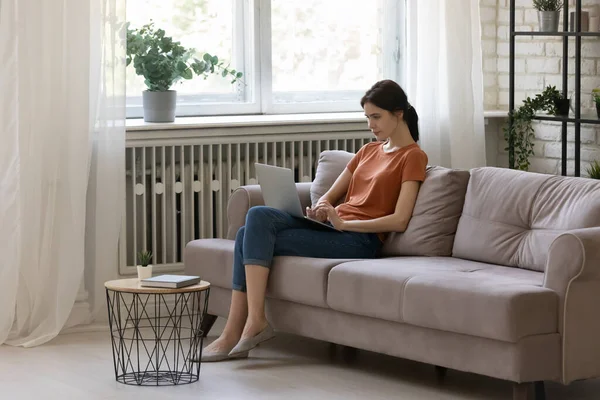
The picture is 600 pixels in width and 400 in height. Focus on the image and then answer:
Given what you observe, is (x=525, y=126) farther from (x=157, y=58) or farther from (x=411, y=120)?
(x=157, y=58)

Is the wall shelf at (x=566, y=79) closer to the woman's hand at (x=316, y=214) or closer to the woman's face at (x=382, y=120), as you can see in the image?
the woman's face at (x=382, y=120)

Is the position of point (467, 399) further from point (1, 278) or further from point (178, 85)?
point (178, 85)

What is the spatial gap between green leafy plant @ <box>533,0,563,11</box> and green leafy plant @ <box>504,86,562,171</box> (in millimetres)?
364

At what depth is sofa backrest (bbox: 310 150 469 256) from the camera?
Result: 4.30 meters

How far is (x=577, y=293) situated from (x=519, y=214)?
64 cm

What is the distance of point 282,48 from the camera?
563cm

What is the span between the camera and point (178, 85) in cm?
546

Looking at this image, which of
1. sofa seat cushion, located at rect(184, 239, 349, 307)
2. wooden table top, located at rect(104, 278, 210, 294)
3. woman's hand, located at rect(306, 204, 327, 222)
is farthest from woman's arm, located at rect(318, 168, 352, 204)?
wooden table top, located at rect(104, 278, 210, 294)

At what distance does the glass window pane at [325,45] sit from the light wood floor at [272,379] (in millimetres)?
1673

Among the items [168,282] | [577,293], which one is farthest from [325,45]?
[577,293]

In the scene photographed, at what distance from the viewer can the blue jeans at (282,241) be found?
4.22 m

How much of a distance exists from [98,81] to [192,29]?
2.48 ft

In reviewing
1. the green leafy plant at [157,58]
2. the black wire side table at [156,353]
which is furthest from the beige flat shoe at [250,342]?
the green leafy plant at [157,58]

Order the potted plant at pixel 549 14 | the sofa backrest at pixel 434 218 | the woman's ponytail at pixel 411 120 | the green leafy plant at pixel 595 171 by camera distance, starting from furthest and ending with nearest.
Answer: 1. the potted plant at pixel 549 14
2. the green leafy plant at pixel 595 171
3. the woman's ponytail at pixel 411 120
4. the sofa backrest at pixel 434 218
